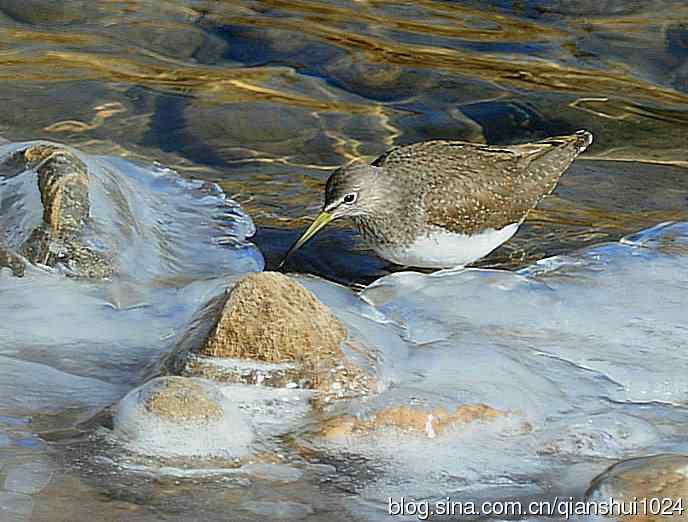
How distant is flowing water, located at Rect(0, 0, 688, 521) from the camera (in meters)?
5.41

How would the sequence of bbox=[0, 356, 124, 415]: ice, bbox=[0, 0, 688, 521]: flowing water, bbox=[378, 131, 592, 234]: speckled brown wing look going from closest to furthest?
bbox=[0, 356, 124, 415]: ice < bbox=[0, 0, 688, 521]: flowing water < bbox=[378, 131, 592, 234]: speckled brown wing

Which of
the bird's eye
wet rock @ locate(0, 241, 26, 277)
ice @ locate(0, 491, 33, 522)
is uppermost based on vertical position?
the bird's eye

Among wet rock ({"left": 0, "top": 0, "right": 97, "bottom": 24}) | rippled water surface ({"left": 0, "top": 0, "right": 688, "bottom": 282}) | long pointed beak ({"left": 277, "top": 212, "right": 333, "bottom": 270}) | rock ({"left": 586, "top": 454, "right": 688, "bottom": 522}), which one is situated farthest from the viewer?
wet rock ({"left": 0, "top": 0, "right": 97, "bottom": 24})

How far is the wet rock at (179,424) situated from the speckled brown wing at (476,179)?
2196 millimetres

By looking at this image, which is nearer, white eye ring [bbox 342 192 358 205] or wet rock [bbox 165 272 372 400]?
wet rock [bbox 165 272 372 400]

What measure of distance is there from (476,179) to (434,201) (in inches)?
10.3

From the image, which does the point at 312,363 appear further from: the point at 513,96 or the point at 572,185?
the point at 513,96

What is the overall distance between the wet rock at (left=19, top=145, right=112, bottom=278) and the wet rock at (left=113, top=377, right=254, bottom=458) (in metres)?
1.52

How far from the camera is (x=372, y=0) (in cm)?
942

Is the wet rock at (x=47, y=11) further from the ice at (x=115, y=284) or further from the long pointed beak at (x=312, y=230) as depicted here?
the long pointed beak at (x=312, y=230)

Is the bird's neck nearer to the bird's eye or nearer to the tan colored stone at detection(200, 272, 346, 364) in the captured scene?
the bird's eye

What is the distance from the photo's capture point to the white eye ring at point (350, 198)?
595 centimetres

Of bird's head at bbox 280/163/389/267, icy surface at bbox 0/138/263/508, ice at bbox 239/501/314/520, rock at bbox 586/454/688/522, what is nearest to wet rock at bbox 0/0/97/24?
icy surface at bbox 0/138/263/508

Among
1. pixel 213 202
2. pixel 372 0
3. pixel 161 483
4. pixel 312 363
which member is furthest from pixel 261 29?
pixel 161 483
